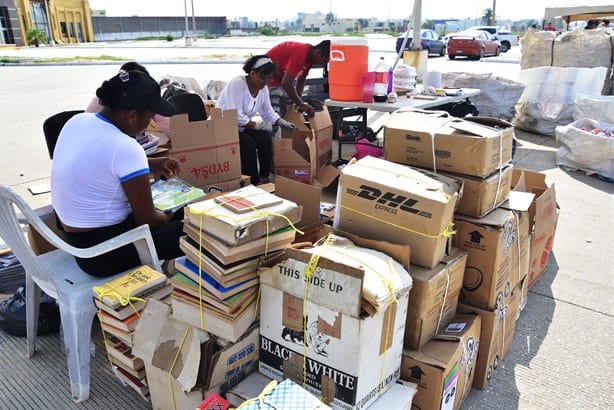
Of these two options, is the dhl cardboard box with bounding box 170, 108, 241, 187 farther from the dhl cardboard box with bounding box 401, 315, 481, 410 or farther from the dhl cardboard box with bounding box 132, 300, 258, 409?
the dhl cardboard box with bounding box 401, 315, 481, 410

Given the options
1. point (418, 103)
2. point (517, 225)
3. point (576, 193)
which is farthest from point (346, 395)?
point (576, 193)

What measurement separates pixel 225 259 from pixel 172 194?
1.12 m

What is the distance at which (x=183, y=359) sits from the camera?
1797mm

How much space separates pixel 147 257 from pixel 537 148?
229 inches

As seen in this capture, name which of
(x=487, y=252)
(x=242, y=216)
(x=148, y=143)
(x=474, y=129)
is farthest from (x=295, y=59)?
(x=242, y=216)

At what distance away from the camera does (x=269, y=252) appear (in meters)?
1.82

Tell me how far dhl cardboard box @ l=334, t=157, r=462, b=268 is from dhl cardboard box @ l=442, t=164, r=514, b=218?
0.10 meters

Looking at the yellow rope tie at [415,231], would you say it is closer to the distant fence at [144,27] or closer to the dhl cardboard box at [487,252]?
the dhl cardboard box at [487,252]

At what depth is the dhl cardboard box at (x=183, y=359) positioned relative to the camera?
1.75 metres

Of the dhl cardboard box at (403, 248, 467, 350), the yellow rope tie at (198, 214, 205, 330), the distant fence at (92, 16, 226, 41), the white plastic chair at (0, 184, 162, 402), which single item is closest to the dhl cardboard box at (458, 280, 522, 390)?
the dhl cardboard box at (403, 248, 467, 350)

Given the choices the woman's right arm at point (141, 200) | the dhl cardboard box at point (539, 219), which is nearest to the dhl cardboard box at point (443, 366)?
the dhl cardboard box at point (539, 219)

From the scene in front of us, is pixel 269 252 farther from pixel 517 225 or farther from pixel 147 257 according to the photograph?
pixel 517 225

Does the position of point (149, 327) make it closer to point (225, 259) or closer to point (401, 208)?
point (225, 259)

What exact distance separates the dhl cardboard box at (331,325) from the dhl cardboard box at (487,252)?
0.55 metres
